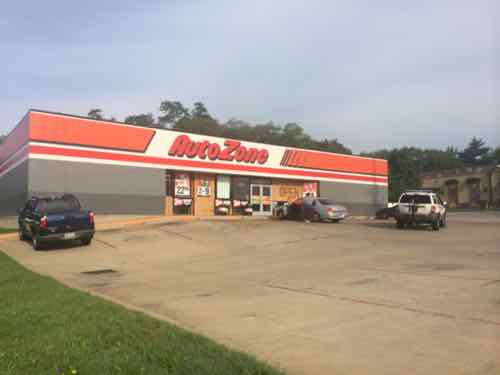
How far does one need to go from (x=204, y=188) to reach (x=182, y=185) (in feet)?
5.42

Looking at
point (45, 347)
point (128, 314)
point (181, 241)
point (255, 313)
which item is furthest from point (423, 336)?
point (181, 241)

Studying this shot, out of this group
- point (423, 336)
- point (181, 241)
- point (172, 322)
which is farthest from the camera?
point (181, 241)

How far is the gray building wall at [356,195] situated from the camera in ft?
117

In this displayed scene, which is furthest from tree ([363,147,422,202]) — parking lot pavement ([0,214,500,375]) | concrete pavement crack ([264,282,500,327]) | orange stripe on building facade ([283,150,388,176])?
concrete pavement crack ([264,282,500,327])

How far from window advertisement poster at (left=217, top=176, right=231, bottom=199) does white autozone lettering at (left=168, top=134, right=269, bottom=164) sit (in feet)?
4.45

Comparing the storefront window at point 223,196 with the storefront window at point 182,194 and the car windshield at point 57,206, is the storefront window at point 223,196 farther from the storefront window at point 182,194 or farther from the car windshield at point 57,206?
the car windshield at point 57,206

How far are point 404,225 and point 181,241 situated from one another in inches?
519

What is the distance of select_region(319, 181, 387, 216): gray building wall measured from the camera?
35.8 m

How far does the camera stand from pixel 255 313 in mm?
6555

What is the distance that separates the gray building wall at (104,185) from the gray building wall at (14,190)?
0.81 metres

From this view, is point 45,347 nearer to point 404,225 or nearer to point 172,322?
point 172,322

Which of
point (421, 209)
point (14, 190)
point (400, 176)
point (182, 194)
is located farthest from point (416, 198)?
point (400, 176)

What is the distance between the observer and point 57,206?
15.6 m

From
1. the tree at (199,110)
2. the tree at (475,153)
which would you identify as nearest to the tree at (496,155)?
the tree at (475,153)
